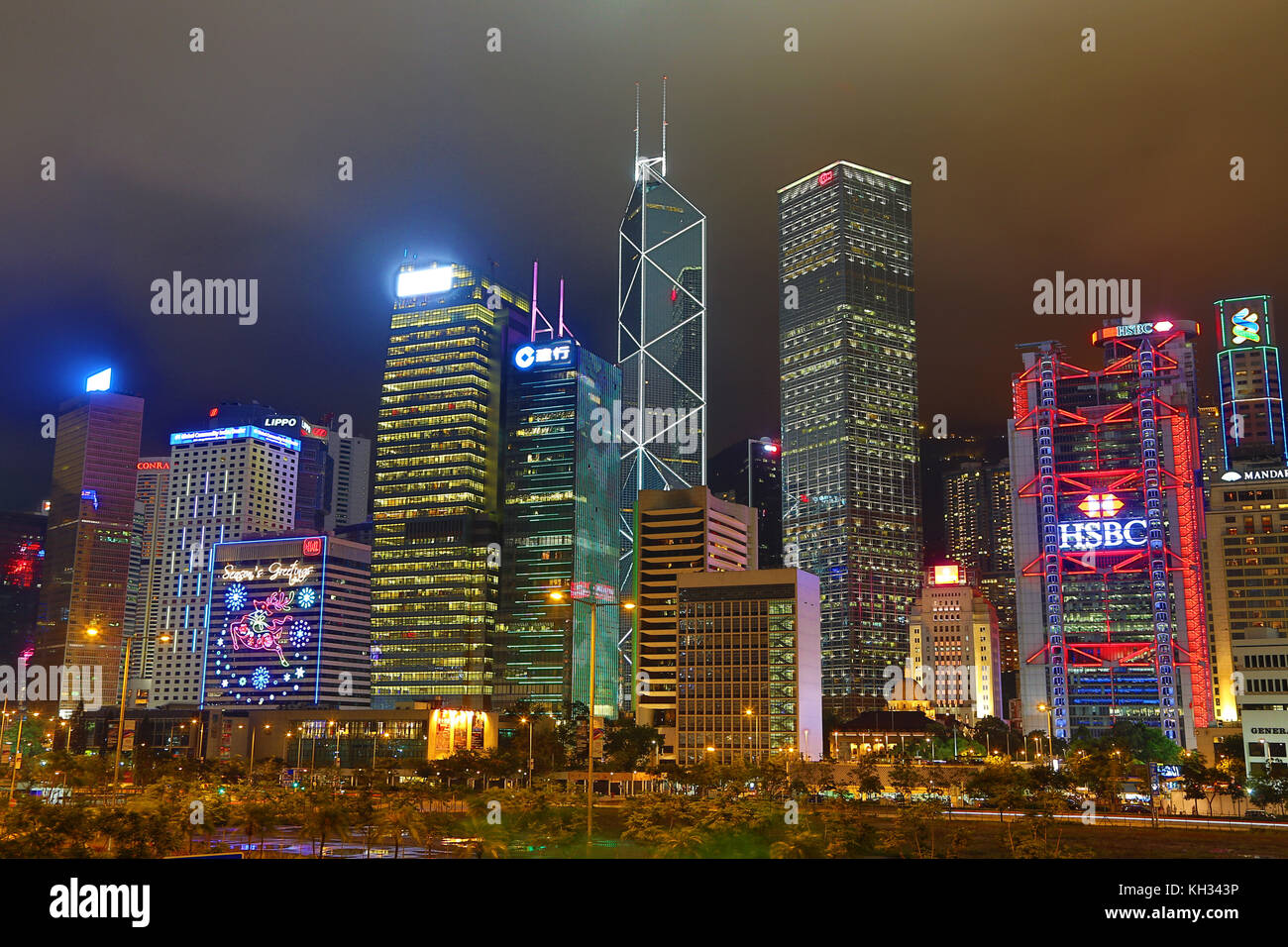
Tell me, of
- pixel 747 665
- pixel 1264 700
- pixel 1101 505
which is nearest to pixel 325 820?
pixel 1264 700

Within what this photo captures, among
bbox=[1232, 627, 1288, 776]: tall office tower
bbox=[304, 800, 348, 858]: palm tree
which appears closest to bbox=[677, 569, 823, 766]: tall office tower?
bbox=[1232, 627, 1288, 776]: tall office tower

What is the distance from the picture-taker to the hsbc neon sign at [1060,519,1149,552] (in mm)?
168875

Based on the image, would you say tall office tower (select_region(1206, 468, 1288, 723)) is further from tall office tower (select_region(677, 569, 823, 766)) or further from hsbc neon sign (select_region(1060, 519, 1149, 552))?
tall office tower (select_region(677, 569, 823, 766))

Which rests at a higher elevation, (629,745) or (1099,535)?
(1099,535)

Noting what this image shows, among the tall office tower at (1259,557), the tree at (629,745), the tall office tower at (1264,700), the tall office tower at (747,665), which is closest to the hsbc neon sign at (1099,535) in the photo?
the tall office tower at (1264,700)

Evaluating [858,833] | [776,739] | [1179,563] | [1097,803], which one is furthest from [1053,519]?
[858,833]

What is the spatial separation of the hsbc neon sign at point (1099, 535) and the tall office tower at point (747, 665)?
40.0 meters

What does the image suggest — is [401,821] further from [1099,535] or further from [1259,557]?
[1259,557]

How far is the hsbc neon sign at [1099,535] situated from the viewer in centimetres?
16888

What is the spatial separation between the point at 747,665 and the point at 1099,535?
187ft

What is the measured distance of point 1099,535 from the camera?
560 feet

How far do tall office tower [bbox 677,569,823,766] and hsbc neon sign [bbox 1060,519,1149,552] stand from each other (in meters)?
40.0
